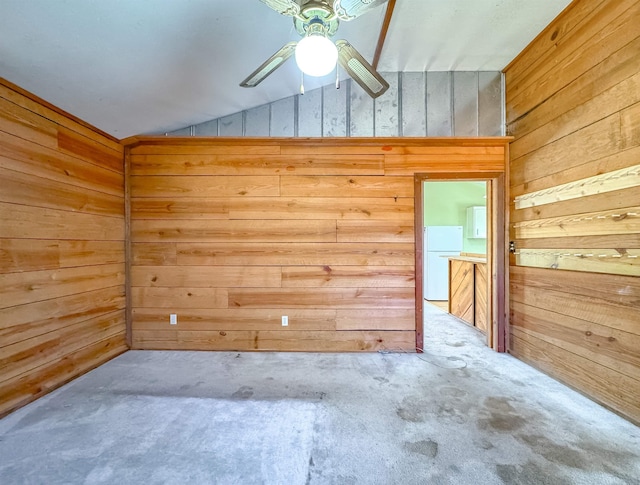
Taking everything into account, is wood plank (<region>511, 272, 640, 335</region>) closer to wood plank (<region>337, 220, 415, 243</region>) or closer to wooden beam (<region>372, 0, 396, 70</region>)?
wood plank (<region>337, 220, 415, 243</region>)

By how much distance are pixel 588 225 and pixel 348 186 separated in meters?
1.97

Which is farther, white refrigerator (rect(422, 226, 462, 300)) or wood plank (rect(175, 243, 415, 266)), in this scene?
white refrigerator (rect(422, 226, 462, 300))

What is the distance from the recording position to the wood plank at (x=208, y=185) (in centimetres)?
299

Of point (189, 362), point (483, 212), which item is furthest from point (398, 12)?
point (483, 212)

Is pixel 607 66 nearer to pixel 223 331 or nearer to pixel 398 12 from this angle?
pixel 398 12

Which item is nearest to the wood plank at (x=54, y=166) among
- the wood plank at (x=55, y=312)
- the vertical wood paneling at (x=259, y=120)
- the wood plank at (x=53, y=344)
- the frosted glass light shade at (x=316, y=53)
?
the wood plank at (x=55, y=312)

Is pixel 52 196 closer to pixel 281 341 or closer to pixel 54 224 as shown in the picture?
pixel 54 224

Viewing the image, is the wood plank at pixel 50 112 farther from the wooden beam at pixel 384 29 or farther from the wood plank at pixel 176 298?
the wooden beam at pixel 384 29

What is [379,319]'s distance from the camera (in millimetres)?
2990

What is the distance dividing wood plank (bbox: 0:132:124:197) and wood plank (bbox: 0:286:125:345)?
3.24ft

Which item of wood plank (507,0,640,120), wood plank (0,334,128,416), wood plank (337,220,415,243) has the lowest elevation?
wood plank (0,334,128,416)

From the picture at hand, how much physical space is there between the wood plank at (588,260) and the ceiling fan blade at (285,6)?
96.0 inches

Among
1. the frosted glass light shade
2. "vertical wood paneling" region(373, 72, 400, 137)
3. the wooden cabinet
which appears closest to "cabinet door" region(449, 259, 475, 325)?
the wooden cabinet

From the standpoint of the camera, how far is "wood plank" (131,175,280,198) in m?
2.99
